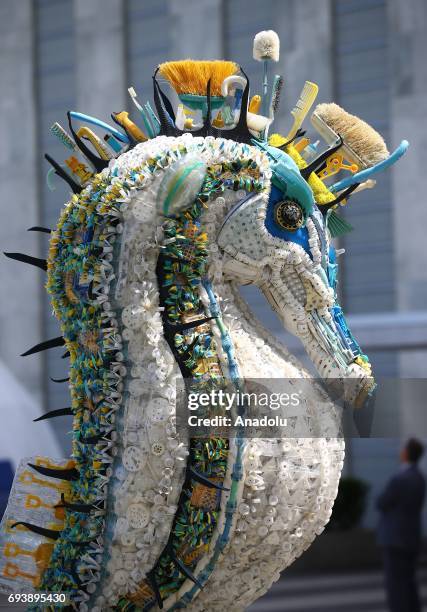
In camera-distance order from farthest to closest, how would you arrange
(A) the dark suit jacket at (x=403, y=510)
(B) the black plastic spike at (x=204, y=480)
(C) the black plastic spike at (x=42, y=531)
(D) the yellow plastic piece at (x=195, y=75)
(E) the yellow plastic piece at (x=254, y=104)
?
(A) the dark suit jacket at (x=403, y=510)
(E) the yellow plastic piece at (x=254, y=104)
(D) the yellow plastic piece at (x=195, y=75)
(C) the black plastic spike at (x=42, y=531)
(B) the black plastic spike at (x=204, y=480)

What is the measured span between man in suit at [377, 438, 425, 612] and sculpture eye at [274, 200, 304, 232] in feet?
9.32

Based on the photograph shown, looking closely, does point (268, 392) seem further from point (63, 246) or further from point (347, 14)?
point (347, 14)

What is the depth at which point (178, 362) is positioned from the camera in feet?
10.5

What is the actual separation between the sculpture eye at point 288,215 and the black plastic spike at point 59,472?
2.99 ft

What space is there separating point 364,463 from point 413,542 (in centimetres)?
476

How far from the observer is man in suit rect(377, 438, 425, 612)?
6.02m

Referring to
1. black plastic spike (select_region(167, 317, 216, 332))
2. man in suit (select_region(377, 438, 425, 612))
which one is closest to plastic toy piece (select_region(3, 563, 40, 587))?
black plastic spike (select_region(167, 317, 216, 332))

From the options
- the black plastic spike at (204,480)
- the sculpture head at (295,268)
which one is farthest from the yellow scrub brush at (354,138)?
the black plastic spike at (204,480)

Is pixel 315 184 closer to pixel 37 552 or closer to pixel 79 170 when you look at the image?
pixel 79 170

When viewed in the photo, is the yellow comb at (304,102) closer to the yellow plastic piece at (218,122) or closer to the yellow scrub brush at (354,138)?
the yellow scrub brush at (354,138)

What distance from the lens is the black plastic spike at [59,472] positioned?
3.35 metres

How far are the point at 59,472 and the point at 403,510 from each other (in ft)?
10.1

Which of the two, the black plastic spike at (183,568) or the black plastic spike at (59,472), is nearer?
the black plastic spike at (183,568)

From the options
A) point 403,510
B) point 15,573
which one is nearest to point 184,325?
point 15,573
